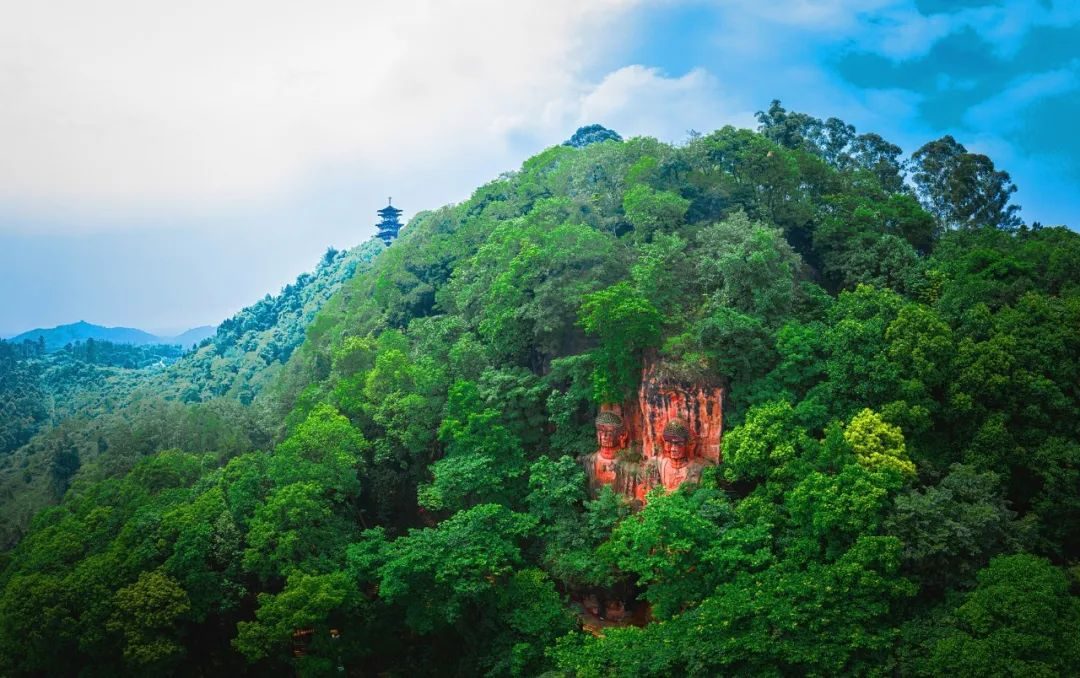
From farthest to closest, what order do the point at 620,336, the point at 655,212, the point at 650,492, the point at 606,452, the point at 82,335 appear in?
the point at 82,335, the point at 655,212, the point at 606,452, the point at 620,336, the point at 650,492

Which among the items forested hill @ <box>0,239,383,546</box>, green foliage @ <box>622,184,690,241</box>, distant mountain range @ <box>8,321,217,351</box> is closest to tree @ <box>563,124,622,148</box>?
forested hill @ <box>0,239,383,546</box>

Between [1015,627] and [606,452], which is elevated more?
[606,452]

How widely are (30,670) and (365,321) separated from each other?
63.7 feet

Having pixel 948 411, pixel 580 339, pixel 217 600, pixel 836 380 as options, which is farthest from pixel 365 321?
pixel 948 411

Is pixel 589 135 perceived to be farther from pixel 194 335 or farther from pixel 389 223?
pixel 194 335

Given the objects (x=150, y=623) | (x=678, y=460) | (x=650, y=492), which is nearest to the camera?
(x=150, y=623)

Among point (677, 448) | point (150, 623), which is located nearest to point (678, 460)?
point (677, 448)

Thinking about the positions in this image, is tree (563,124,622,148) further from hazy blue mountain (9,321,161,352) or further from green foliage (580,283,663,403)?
hazy blue mountain (9,321,161,352)

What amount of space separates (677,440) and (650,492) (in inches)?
63.9

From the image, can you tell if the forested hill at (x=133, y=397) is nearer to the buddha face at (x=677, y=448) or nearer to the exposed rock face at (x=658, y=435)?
the exposed rock face at (x=658, y=435)

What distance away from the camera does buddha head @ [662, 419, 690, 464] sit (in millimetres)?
22000

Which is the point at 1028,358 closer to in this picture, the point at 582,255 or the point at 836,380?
the point at 836,380

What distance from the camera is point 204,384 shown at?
58.3 m

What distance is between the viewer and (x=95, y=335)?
419ft
